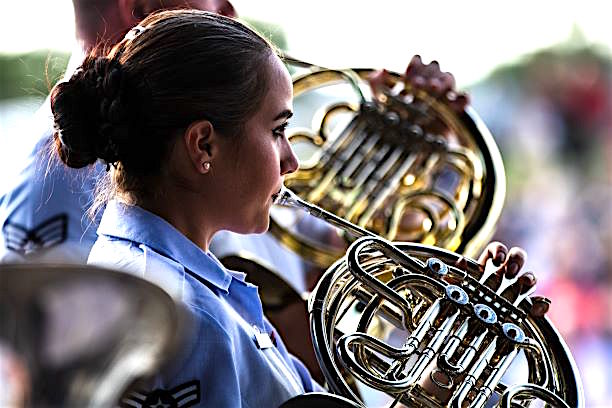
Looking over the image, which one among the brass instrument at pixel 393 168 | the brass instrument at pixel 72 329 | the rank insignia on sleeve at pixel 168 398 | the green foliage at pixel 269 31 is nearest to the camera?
the brass instrument at pixel 72 329

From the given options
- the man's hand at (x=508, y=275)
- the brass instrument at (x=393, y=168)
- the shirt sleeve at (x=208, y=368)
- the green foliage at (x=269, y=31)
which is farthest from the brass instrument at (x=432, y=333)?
the brass instrument at (x=393, y=168)

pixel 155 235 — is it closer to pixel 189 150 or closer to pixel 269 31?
pixel 189 150

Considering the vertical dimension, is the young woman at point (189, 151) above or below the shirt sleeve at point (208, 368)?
above

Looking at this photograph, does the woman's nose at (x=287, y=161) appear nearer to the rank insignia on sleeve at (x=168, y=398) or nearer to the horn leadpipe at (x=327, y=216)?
the horn leadpipe at (x=327, y=216)

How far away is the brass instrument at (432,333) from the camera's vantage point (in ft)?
4.38

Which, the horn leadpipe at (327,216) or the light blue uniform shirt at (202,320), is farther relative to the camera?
the horn leadpipe at (327,216)

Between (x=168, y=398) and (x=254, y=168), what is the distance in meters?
0.28

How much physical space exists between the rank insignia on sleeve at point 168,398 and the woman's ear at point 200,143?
0.25m

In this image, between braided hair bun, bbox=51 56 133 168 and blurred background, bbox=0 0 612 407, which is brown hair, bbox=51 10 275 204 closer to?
braided hair bun, bbox=51 56 133 168

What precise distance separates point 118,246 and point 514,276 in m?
0.47

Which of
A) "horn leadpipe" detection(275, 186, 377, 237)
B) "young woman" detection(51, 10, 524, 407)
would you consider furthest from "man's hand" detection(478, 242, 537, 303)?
"young woman" detection(51, 10, 524, 407)

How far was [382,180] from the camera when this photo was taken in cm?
202

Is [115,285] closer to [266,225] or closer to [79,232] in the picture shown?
[266,225]

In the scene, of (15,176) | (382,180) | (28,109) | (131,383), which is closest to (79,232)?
(15,176)
